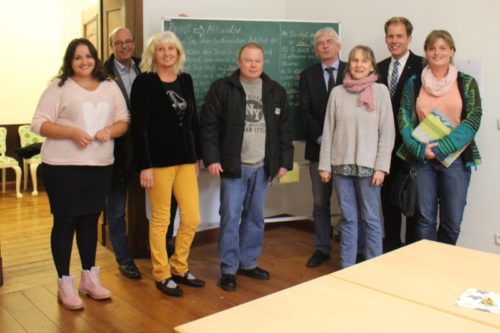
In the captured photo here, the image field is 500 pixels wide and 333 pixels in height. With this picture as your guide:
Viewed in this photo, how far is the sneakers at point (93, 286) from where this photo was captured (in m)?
3.18

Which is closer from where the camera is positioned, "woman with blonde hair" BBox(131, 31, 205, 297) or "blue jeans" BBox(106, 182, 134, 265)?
"woman with blonde hair" BBox(131, 31, 205, 297)

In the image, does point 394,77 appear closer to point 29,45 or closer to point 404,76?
point 404,76

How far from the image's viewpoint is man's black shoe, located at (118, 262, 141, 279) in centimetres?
→ 356

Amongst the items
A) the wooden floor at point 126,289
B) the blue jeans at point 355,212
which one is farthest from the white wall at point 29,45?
the blue jeans at point 355,212

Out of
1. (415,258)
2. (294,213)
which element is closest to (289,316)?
(415,258)

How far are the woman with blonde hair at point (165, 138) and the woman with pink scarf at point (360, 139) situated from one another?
829mm

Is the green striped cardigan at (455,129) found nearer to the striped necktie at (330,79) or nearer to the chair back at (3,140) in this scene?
the striped necktie at (330,79)

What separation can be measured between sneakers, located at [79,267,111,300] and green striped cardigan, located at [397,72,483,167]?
1.93 metres

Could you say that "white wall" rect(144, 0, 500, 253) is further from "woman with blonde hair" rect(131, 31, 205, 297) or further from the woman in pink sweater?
the woman in pink sweater

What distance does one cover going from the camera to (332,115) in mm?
3320

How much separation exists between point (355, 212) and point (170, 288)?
120 cm

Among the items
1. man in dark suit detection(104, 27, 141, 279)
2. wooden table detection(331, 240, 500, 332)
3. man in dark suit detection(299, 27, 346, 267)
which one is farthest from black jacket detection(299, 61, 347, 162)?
wooden table detection(331, 240, 500, 332)

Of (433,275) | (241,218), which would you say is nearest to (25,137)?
(241,218)

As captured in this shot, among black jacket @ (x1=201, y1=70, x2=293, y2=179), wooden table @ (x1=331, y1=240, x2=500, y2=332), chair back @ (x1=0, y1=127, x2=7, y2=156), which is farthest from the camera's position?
chair back @ (x1=0, y1=127, x2=7, y2=156)
